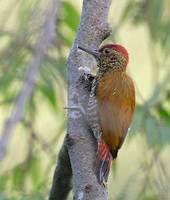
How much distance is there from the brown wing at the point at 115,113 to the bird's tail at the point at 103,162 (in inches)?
1.5

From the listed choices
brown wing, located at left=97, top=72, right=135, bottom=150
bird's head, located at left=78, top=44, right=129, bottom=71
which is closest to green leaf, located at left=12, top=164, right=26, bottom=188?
bird's head, located at left=78, top=44, right=129, bottom=71

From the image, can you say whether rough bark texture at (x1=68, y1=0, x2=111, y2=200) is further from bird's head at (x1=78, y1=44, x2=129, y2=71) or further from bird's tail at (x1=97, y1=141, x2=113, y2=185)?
bird's head at (x1=78, y1=44, x2=129, y2=71)

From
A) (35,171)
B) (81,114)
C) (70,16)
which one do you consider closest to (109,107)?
(81,114)

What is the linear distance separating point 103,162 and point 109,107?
11.3 inches

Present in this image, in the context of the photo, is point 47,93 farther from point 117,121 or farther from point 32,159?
point 117,121

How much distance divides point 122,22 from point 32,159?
Answer: 2.81 feet

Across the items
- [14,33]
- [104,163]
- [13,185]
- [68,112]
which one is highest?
[14,33]

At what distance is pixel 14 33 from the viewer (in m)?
3.70

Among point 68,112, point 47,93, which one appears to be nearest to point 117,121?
point 68,112

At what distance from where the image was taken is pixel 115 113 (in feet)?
9.60

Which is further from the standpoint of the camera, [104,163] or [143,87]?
[143,87]

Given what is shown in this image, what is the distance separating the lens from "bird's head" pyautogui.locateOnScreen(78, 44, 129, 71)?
10.4 feet

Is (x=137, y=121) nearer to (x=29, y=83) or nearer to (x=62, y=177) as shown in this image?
(x=29, y=83)

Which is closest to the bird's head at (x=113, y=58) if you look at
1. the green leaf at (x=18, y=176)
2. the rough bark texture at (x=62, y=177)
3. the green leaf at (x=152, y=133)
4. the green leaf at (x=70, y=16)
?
the green leaf at (x=152, y=133)
